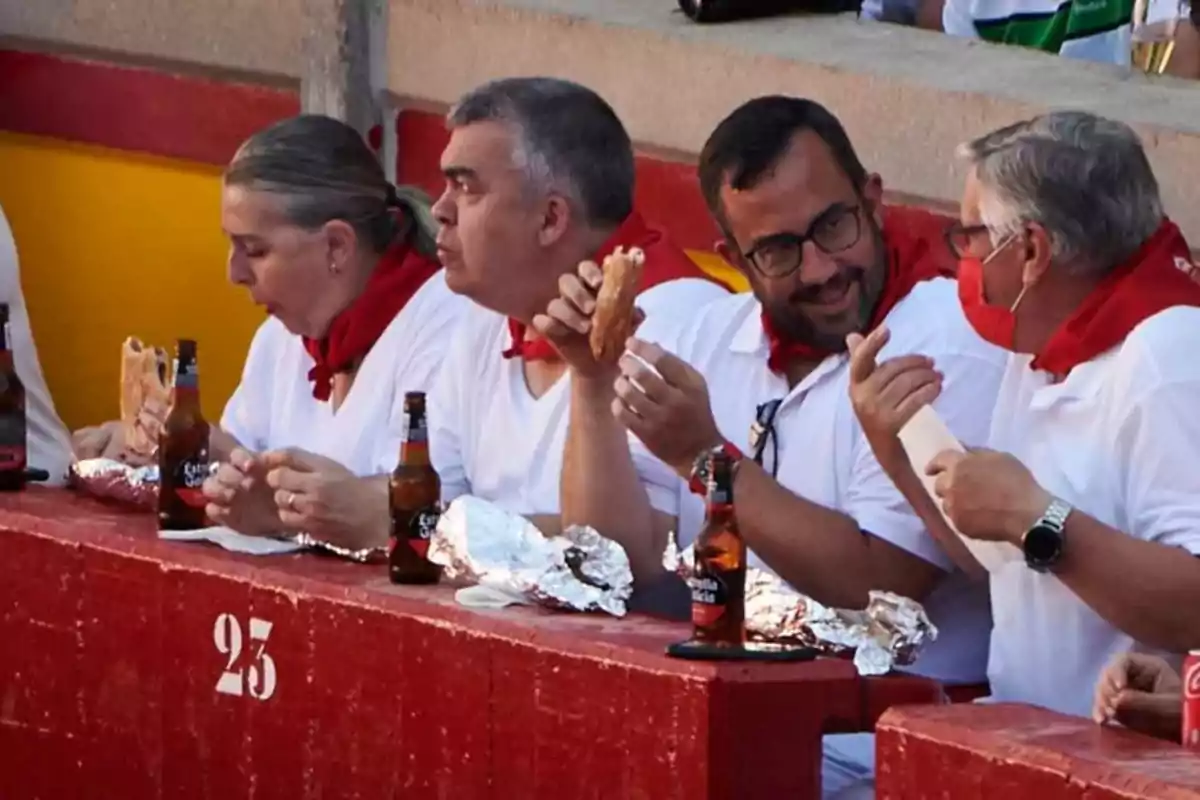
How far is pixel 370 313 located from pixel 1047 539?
2.16 meters

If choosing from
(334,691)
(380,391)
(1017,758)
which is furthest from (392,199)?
(1017,758)

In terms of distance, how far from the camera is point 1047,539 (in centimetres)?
456

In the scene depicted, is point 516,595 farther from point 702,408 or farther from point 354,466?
point 354,466

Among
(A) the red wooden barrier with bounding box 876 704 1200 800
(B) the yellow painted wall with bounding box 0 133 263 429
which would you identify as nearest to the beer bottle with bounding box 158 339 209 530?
(A) the red wooden barrier with bounding box 876 704 1200 800

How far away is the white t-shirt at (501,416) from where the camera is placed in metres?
5.77

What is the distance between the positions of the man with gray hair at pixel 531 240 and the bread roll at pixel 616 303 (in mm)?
446

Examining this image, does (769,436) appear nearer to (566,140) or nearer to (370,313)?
(566,140)

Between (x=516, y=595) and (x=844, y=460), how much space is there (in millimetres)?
622

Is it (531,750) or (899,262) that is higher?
(899,262)

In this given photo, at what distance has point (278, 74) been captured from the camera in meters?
8.73

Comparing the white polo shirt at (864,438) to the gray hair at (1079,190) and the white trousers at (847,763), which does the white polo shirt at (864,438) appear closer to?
the white trousers at (847,763)

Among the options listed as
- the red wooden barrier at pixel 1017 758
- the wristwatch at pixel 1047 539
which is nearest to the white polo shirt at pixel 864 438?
the wristwatch at pixel 1047 539

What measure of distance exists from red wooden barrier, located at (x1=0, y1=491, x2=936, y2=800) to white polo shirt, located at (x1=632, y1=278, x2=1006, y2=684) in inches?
18.1

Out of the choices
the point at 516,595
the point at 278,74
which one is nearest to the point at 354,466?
the point at 516,595
